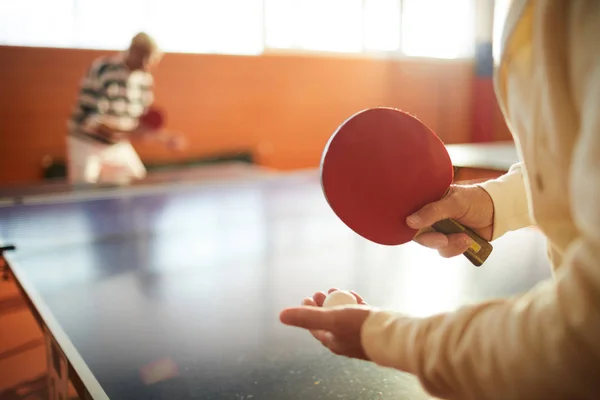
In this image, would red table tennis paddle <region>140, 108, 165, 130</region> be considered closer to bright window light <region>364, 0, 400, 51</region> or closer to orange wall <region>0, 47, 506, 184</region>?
orange wall <region>0, 47, 506, 184</region>

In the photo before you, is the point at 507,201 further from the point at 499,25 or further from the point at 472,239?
the point at 499,25

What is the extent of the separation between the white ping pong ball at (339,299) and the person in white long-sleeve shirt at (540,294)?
0.16 ft

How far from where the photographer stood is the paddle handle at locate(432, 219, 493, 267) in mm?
706

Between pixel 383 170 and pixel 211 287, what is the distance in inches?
22.3

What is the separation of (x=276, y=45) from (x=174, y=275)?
4208 millimetres

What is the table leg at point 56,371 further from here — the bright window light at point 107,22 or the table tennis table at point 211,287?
the bright window light at point 107,22

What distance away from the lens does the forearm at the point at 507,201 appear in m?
0.77

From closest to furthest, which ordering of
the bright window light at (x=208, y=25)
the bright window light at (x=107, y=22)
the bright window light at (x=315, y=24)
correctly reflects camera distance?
1. the bright window light at (x=107, y=22)
2. the bright window light at (x=208, y=25)
3. the bright window light at (x=315, y=24)

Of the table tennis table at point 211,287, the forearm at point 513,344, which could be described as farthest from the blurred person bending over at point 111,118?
the forearm at point 513,344

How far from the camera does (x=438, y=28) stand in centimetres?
683

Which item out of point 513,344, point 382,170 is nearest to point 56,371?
point 382,170

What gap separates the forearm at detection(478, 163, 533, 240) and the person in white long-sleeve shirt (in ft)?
0.66

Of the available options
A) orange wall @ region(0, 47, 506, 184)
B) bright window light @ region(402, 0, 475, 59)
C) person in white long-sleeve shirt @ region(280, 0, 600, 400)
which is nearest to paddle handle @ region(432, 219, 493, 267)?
person in white long-sleeve shirt @ region(280, 0, 600, 400)

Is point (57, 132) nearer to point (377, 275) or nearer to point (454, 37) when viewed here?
point (377, 275)
